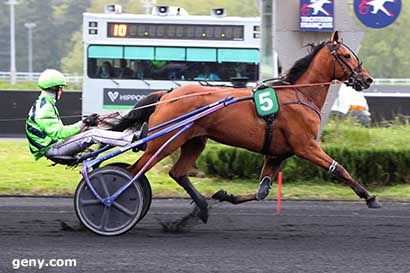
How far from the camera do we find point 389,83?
34438 mm

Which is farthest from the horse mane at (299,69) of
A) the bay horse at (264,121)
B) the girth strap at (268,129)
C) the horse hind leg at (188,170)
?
the horse hind leg at (188,170)

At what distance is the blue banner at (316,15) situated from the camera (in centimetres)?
1173

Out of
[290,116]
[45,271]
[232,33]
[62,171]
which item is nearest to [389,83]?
[232,33]

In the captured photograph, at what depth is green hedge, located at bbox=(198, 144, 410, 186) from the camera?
1044cm

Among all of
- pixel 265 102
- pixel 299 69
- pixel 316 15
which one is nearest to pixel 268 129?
pixel 265 102

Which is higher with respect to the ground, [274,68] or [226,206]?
[274,68]

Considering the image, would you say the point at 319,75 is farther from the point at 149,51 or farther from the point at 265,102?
the point at 149,51

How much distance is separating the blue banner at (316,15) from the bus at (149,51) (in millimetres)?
8869

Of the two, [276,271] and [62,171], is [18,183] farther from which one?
[276,271]

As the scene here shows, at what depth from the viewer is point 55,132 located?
7.13 meters

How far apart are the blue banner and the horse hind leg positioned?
473cm

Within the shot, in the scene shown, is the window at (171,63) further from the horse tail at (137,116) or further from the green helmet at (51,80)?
the green helmet at (51,80)

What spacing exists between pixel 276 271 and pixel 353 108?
10668mm

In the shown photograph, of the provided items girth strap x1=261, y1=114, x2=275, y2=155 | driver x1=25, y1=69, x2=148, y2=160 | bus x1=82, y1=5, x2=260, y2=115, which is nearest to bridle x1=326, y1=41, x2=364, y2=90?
girth strap x1=261, y1=114, x2=275, y2=155
